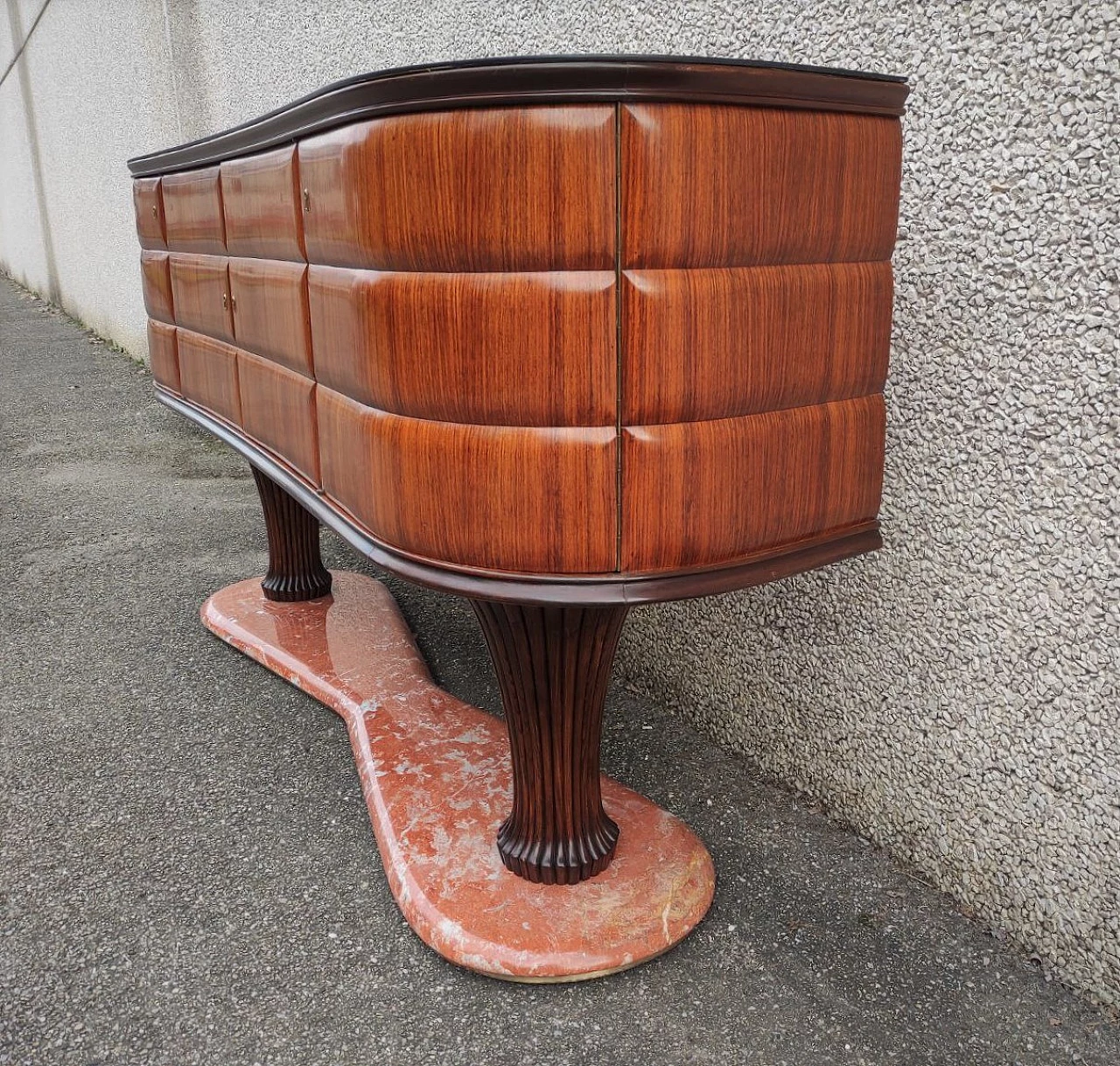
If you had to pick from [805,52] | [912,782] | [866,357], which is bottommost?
[912,782]

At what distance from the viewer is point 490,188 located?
1033 mm

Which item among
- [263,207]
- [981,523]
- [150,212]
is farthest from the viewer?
[150,212]

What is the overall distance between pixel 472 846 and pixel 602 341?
2.99ft

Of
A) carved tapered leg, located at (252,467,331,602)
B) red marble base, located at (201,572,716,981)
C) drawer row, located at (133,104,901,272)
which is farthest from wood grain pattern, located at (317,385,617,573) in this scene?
carved tapered leg, located at (252,467,331,602)

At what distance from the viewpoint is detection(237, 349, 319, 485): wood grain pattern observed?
1.51 m

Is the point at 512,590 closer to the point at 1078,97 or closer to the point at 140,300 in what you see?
the point at 1078,97

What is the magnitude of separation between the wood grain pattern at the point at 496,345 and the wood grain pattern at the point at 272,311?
0.31 meters

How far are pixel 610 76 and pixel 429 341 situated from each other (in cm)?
32

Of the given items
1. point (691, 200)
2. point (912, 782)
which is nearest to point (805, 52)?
point (691, 200)

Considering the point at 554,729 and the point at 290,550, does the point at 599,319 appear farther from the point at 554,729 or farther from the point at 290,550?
the point at 290,550

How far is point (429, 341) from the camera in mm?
1099

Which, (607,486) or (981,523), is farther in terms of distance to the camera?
(981,523)

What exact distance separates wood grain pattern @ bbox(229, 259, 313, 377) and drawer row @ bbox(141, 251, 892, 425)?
20 cm

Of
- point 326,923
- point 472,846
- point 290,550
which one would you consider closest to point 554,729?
point 472,846
